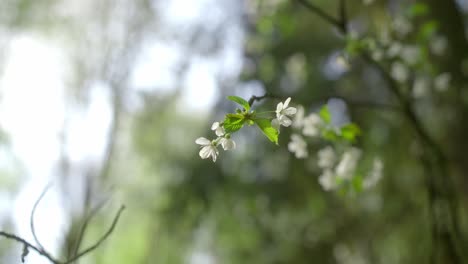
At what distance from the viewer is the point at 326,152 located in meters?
1.13

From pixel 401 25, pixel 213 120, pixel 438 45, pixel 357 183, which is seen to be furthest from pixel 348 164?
pixel 213 120

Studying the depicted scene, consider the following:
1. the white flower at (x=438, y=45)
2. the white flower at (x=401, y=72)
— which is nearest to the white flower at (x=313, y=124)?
the white flower at (x=401, y=72)

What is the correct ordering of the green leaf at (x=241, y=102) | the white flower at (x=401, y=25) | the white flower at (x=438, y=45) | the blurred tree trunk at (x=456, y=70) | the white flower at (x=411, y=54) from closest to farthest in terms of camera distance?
the green leaf at (x=241, y=102)
the white flower at (x=411, y=54)
the white flower at (x=401, y=25)
the white flower at (x=438, y=45)
the blurred tree trunk at (x=456, y=70)

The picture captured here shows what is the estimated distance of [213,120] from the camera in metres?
2.54

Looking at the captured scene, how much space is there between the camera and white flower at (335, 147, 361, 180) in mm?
1064

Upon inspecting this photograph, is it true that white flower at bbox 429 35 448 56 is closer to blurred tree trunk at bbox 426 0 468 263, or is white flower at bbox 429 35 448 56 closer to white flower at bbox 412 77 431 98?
blurred tree trunk at bbox 426 0 468 263

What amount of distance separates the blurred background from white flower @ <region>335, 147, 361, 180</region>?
1115 millimetres

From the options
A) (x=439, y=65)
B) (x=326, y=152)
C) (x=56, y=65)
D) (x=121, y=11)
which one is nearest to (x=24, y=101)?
(x=56, y=65)

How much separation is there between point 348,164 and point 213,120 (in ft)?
5.02

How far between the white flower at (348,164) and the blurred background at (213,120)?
1.11 metres

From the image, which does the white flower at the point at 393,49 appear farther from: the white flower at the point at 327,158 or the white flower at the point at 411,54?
the white flower at the point at 327,158

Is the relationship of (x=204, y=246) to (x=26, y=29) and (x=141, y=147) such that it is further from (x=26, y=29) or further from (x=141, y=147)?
(x=26, y=29)

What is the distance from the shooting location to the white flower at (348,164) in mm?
1064

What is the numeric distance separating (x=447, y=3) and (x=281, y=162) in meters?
1.12
